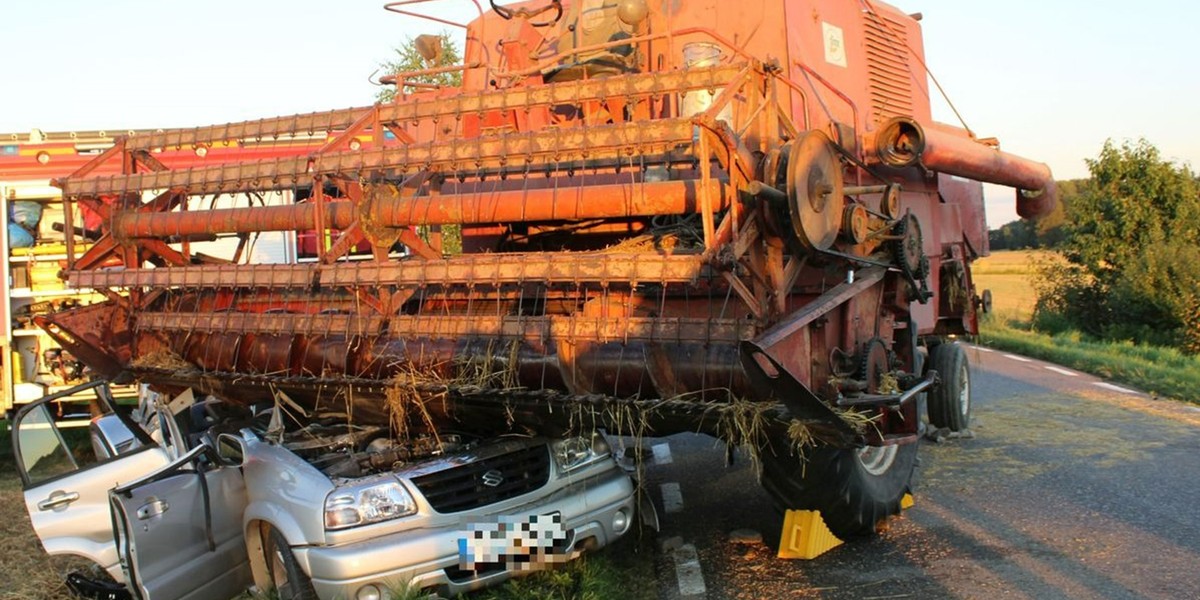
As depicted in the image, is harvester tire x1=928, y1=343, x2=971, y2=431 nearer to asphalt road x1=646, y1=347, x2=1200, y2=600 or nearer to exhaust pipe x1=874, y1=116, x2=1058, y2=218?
asphalt road x1=646, y1=347, x2=1200, y2=600

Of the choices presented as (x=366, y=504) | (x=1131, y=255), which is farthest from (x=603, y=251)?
(x=1131, y=255)

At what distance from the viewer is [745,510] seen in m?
6.84

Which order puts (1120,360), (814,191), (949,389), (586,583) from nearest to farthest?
(814,191) → (586,583) → (949,389) → (1120,360)

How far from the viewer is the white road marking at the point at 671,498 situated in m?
7.01

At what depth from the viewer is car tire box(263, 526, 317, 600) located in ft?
15.6

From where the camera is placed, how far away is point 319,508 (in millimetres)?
4648

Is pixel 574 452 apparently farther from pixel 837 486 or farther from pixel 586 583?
pixel 837 486

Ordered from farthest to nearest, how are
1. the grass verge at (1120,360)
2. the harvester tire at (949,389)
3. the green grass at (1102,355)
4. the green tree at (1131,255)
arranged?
1. the green tree at (1131,255)
2. the green grass at (1102,355)
3. the grass verge at (1120,360)
4. the harvester tire at (949,389)

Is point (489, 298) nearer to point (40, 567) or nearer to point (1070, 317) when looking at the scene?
point (40, 567)

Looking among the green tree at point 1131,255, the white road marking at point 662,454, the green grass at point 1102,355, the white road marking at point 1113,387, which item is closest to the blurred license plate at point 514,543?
the white road marking at point 662,454

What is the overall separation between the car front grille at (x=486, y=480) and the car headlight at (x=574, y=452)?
0.25ft

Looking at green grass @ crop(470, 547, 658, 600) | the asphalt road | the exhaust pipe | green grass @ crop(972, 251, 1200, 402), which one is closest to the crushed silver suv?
green grass @ crop(470, 547, 658, 600)

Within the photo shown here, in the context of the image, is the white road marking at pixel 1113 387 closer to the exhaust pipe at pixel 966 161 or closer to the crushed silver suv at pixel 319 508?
the exhaust pipe at pixel 966 161

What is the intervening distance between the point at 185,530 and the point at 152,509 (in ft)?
0.79
